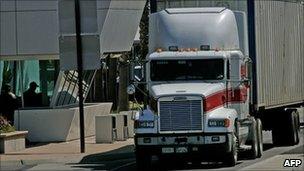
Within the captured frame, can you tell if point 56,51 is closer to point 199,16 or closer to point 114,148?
point 114,148

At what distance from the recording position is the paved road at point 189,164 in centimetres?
1869

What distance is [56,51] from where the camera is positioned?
28.5 meters

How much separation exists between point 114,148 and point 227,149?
687 centimetres

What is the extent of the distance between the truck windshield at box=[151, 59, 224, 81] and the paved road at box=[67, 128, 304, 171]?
6.83 feet

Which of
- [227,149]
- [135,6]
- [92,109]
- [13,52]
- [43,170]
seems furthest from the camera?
[135,6]

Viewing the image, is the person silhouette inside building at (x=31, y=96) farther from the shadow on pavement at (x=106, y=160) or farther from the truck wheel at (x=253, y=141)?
the truck wheel at (x=253, y=141)

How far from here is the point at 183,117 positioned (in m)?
18.4

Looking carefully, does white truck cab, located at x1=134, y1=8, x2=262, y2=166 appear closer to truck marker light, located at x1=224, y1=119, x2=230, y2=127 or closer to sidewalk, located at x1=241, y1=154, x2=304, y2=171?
truck marker light, located at x1=224, y1=119, x2=230, y2=127

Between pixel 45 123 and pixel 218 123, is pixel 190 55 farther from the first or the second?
pixel 45 123

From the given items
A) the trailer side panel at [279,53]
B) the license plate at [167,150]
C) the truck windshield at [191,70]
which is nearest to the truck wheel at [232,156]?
the license plate at [167,150]

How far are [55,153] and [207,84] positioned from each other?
615cm

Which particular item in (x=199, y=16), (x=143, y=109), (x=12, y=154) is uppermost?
(x=199, y=16)

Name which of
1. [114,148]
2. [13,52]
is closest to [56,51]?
[13,52]

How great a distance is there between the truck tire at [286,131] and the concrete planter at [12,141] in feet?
24.9
